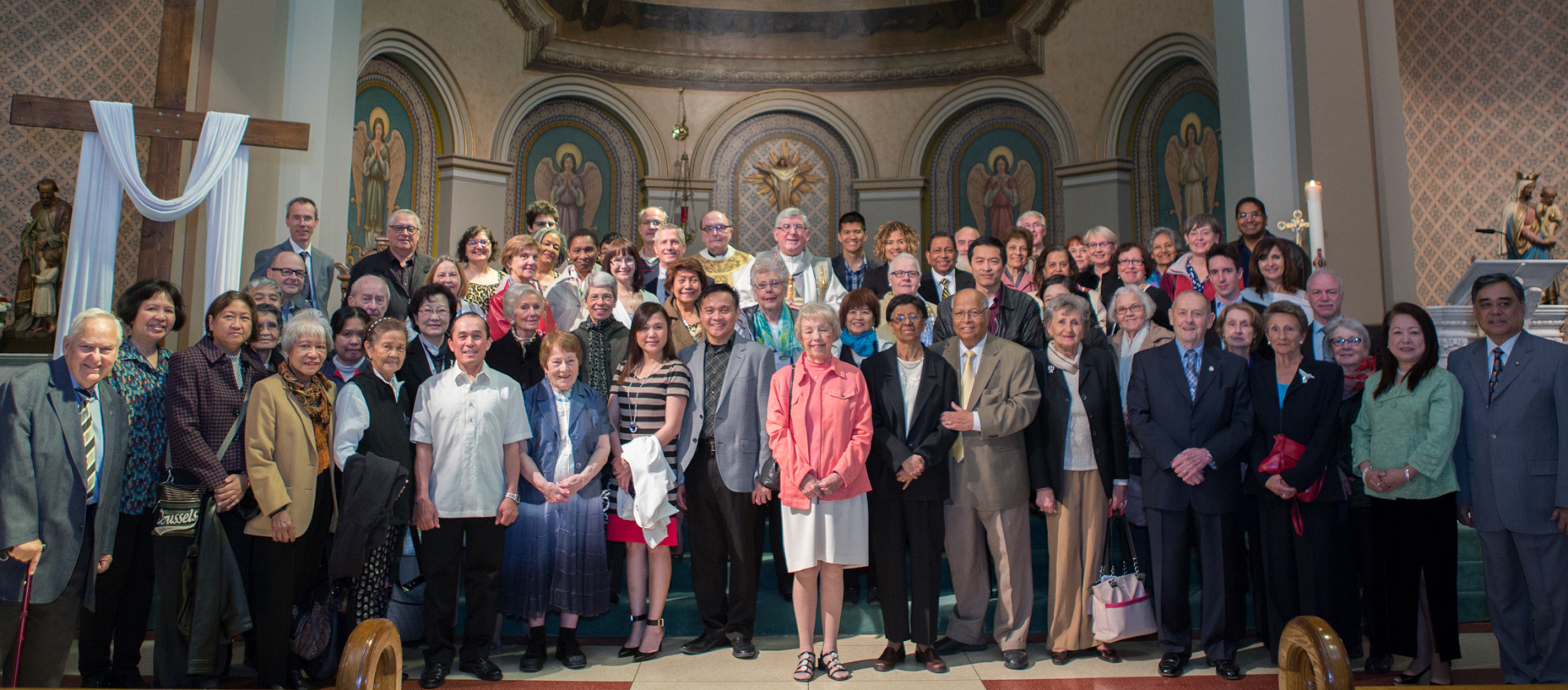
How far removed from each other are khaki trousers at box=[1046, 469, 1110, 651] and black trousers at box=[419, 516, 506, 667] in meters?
2.31

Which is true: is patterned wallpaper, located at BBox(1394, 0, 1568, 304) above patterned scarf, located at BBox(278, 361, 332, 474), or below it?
above

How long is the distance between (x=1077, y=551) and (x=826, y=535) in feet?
3.66

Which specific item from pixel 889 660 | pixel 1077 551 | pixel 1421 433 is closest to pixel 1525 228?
pixel 1421 433

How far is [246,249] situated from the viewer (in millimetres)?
6809

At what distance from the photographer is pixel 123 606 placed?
11.9ft

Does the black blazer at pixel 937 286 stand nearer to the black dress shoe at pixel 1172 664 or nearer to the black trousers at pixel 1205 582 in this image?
the black trousers at pixel 1205 582

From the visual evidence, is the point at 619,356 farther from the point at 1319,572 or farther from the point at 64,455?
the point at 1319,572

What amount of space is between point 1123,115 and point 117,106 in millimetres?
8732

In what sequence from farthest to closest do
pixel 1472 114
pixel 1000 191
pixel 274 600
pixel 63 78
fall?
1. pixel 1000 191
2. pixel 1472 114
3. pixel 63 78
4. pixel 274 600

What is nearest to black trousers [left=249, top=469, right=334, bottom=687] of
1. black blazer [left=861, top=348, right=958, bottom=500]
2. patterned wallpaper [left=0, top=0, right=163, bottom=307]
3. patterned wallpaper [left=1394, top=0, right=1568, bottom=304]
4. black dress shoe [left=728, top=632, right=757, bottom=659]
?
→ black dress shoe [left=728, top=632, right=757, bottom=659]

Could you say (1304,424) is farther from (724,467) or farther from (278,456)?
(278,456)

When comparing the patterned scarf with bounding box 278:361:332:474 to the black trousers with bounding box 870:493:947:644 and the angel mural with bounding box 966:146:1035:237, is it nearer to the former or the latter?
the black trousers with bounding box 870:493:947:644

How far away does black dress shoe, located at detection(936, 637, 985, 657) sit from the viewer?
165 inches

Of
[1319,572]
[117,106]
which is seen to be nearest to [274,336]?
[117,106]
